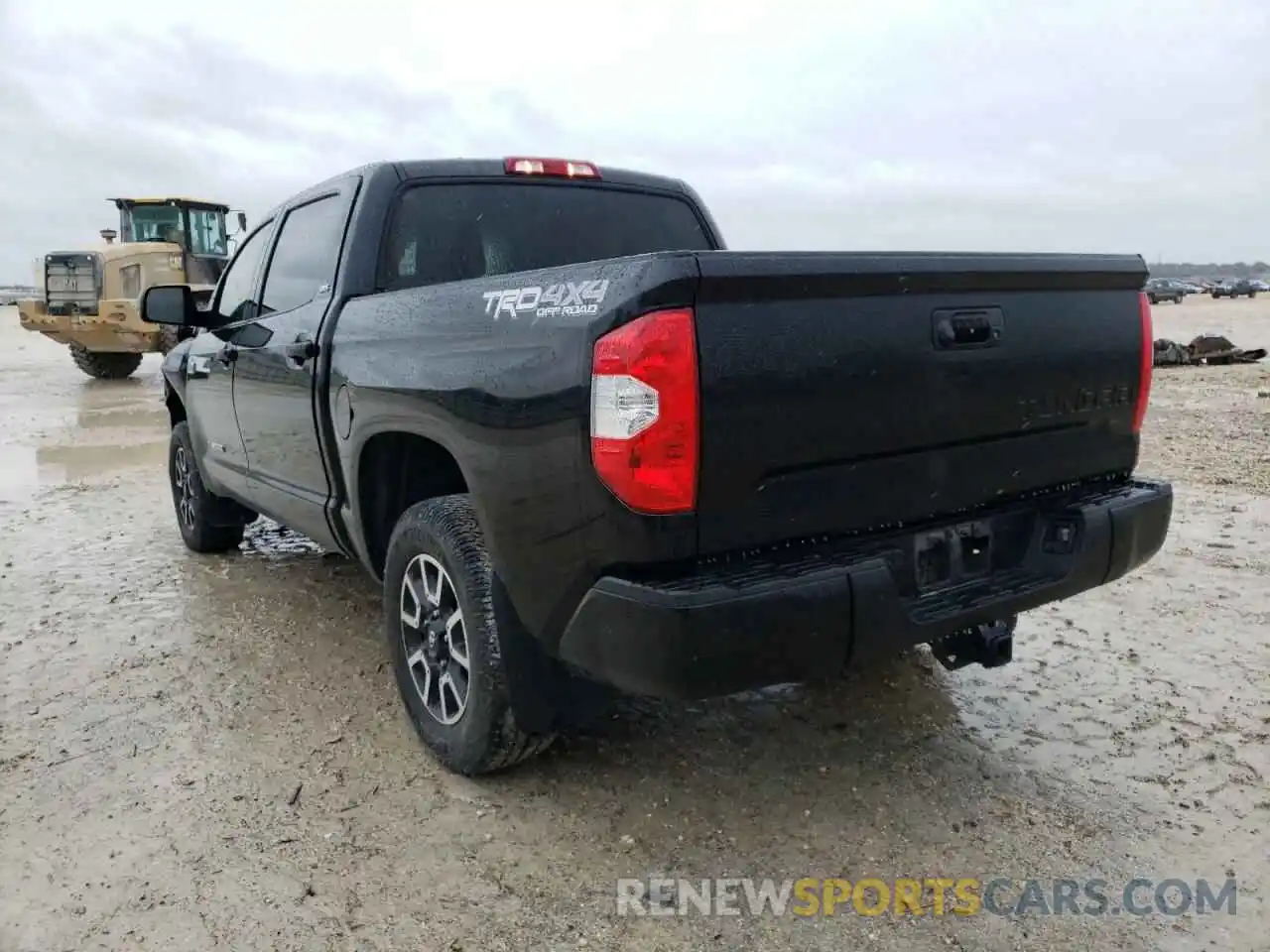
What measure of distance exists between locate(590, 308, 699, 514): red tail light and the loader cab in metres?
17.3

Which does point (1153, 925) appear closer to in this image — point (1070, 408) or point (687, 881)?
point (687, 881)

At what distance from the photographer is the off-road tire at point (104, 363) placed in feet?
57.3

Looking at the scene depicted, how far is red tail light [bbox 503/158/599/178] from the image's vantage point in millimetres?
3998

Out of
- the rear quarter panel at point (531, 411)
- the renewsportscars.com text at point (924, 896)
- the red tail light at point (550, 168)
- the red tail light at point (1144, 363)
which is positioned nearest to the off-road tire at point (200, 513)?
the red tail light at point (550, 168)

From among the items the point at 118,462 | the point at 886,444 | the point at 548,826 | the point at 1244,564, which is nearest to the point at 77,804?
the point at 548,826

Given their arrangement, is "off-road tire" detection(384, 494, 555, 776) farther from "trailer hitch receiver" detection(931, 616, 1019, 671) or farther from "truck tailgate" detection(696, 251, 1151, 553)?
"trailer hitch receiver" detection(931, 616, 1019, 671)

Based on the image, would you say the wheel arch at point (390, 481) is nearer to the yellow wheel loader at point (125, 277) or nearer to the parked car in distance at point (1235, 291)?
the yellow wheel loader at point (125, 277)

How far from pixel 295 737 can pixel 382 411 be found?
115 cm

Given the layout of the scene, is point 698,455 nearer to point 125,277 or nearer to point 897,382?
point 897,382

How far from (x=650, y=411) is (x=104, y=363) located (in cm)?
1806

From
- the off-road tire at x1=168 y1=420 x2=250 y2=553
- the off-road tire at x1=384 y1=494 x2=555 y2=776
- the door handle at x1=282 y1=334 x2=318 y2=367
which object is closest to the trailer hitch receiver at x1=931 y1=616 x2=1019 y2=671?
the off-road tire at x1=384 y1=494 x2=555 y2=776

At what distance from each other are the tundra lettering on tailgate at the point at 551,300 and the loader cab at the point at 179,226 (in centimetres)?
1683

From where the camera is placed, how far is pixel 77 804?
2.95m

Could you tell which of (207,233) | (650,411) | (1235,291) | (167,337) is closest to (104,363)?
(167,337)
